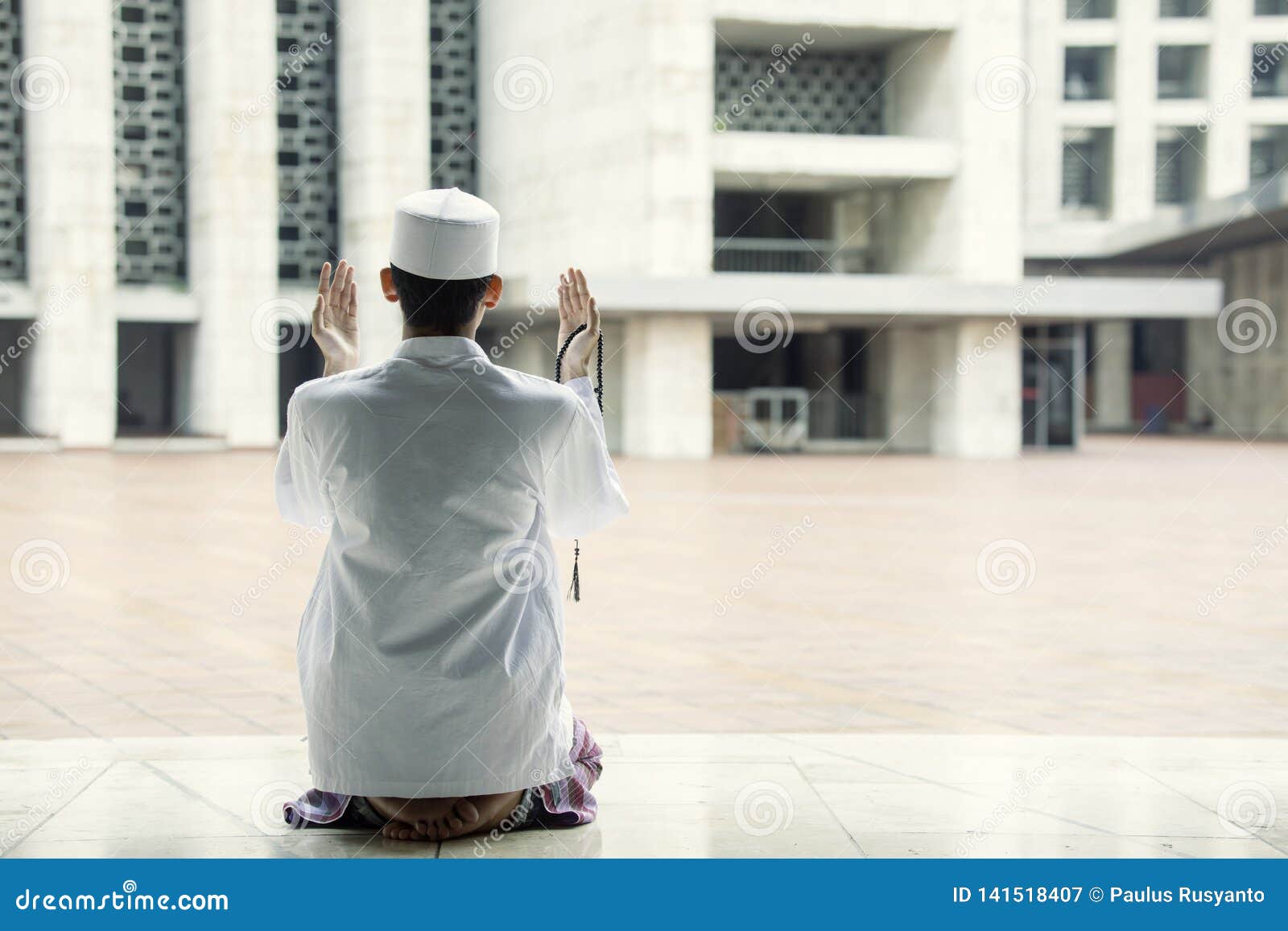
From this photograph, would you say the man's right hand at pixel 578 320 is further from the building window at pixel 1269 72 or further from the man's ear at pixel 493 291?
the building window at pixel 1269 72

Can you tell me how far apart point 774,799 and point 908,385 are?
31952mm

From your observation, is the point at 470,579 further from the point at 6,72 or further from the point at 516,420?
the point at 6,72

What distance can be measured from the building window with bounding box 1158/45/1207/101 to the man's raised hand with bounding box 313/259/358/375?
51.1 metres

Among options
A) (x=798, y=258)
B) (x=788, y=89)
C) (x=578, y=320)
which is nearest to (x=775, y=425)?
(x=798, y=258)

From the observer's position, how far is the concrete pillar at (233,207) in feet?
110

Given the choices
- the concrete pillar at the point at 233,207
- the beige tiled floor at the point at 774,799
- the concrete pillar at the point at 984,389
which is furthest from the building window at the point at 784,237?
the beige tiled floor at the point at 774,799

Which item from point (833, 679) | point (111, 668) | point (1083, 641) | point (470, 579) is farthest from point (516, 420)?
point (1083, 641)

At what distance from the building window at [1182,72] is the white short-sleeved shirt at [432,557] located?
51.3 metres

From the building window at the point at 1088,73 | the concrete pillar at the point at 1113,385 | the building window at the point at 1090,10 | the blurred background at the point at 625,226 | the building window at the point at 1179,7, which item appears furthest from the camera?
the concrete pillar at the point at 1113,385

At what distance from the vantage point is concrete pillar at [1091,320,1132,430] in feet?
174

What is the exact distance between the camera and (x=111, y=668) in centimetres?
692

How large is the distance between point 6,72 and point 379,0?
8692 millimetres

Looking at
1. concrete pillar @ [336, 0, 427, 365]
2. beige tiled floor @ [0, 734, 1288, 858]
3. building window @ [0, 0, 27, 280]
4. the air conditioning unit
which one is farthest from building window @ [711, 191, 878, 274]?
beige tiled floor @ [0, 734, 1288, 858]

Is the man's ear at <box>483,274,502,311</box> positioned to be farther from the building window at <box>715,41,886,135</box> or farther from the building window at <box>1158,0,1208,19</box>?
the building window at <box>1158,0,1208,19</box>
